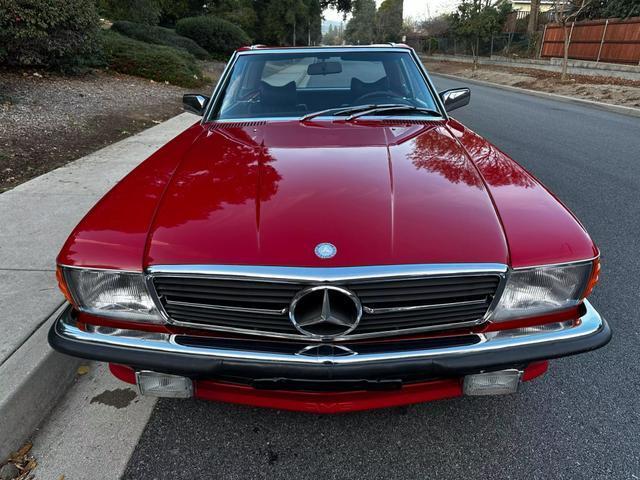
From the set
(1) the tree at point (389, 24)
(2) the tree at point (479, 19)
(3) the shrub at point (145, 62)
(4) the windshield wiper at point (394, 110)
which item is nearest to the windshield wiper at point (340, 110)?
(4) the windshield wiper at point (394, 110)

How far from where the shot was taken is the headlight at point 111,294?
166 centimetres

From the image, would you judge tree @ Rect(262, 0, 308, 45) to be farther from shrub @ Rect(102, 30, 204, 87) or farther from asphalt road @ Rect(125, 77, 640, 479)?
asphalt road @ Rect(125, 77, 640, 479)

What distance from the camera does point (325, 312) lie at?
5.12 ft

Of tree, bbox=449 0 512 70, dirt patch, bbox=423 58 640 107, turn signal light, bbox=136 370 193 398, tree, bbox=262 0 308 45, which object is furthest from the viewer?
tree, bbox=449 0 512 70

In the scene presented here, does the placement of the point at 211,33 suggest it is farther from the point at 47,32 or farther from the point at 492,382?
the point at 492,382

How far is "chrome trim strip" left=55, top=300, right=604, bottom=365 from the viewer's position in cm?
159

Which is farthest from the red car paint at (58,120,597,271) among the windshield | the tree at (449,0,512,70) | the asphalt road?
the tree at (449,0,512,70)

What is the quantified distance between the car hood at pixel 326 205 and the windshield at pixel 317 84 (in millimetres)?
598

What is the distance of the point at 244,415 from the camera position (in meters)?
2.09

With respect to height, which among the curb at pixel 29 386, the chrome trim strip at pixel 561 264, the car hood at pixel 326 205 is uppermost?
the car hood at pixel 326 205

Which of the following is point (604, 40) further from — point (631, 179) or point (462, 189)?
point (462, 189)

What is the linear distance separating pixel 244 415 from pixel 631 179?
5562 millimetres

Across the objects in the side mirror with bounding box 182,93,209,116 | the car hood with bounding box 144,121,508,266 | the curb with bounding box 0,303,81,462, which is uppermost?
the side mirror with bounding box 182,93,209,116

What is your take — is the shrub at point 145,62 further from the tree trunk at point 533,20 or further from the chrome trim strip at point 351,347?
the tree trunk at point 533,20
